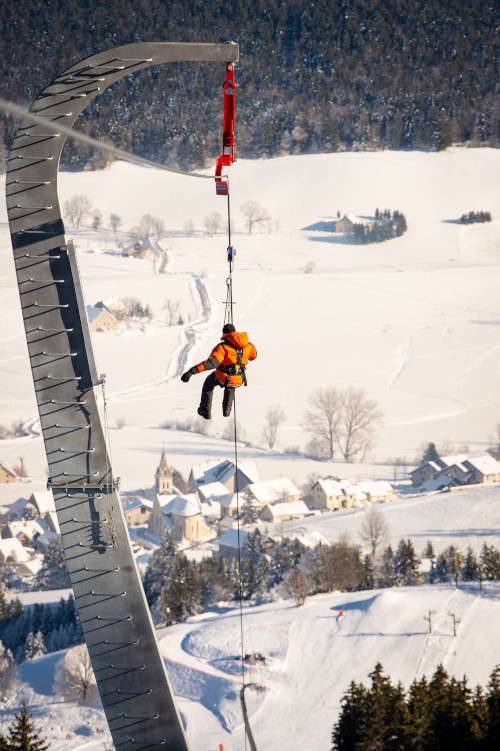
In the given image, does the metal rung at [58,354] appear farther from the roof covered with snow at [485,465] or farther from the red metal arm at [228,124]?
the roof covered with snow at [485,465]

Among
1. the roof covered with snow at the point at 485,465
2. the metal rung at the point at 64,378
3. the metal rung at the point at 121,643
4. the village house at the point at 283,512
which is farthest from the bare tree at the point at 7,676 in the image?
the roof covered with snow at the point at 485,465

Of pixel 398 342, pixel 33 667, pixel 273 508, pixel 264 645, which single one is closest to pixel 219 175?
pixel 264 645

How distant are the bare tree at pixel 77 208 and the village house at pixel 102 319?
45820 millimetres

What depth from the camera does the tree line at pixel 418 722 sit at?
16188mm

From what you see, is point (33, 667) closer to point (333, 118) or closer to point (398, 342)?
point (398, 342)

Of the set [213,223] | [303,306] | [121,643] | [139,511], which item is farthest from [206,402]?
[213,223]

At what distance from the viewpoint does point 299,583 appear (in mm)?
35969

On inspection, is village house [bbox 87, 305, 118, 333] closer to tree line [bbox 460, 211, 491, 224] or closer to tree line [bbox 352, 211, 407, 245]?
tree line [bbox 352, 211, 407, 245]

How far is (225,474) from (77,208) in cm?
8803

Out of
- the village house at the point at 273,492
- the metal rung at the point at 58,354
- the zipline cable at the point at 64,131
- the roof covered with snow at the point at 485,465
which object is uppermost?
the zipline cable at the point at 64,131

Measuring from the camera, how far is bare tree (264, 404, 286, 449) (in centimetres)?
7256

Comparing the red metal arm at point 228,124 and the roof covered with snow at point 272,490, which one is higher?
the red metal arm at point 228,124

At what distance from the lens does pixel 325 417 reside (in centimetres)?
7750

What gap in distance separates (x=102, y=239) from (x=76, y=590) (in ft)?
406
